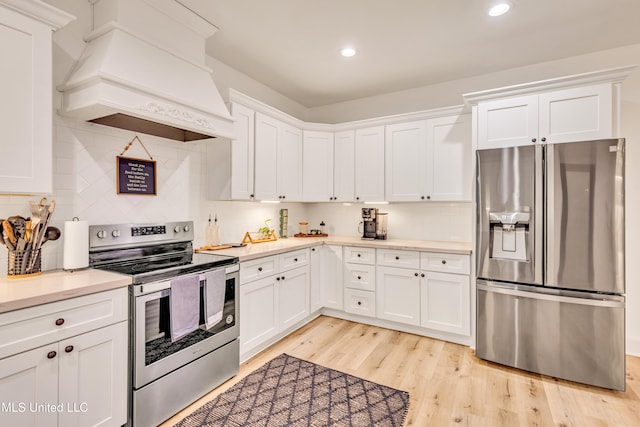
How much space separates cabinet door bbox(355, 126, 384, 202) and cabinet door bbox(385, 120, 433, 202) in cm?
7

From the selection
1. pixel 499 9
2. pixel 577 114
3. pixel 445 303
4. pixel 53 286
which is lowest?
pixel 445 303

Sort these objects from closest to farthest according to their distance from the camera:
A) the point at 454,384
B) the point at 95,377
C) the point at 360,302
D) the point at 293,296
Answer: the point at 95,377
the point at 454,384
the point at 293,296
the point at 360,302

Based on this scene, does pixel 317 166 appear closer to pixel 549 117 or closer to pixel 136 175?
pixel 136 175

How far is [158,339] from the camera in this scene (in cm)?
192

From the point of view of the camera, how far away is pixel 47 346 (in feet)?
4.70

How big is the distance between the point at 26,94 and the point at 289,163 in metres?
2.28

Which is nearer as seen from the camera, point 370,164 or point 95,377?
point 95,377

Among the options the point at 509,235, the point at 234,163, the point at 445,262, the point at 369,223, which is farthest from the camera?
the point at 369,223

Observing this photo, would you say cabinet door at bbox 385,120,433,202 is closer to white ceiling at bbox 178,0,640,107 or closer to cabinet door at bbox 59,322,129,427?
white ceiling at bbox 178,0,640,107

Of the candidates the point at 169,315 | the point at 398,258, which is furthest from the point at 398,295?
the point at 169,315

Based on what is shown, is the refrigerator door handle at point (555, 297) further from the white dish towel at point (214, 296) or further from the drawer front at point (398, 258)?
the white dish towel at point (214, 296)

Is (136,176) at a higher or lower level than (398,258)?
higher

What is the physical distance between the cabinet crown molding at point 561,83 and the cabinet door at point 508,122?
50 mm

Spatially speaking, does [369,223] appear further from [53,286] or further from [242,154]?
[53,286]
